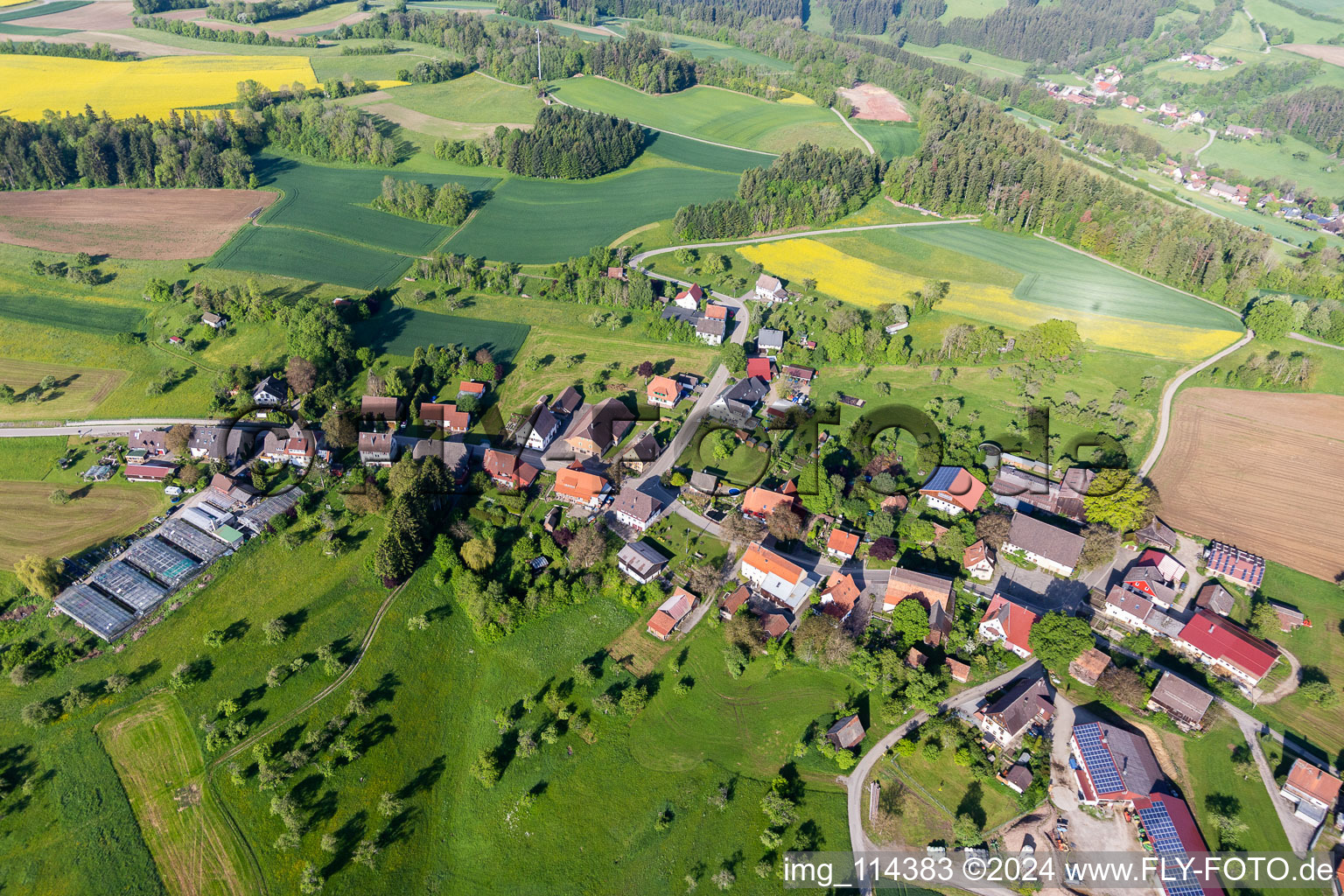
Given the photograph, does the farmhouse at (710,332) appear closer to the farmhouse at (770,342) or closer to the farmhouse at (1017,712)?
the farmhouse at (770,342)

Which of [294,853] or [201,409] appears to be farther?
[201,409]

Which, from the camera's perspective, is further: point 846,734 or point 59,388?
point 59,388

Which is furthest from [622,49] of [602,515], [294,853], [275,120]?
[294,853]

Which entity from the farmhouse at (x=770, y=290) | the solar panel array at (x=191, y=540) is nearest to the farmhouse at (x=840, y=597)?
the farmhouse at (x=770, y=290)

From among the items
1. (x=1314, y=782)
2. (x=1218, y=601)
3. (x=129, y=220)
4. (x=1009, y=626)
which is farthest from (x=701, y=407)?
(x=129, y=220)

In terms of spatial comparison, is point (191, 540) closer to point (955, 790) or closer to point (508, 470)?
point (508, 470)

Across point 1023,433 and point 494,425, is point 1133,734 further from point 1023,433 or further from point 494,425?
point 494,425
